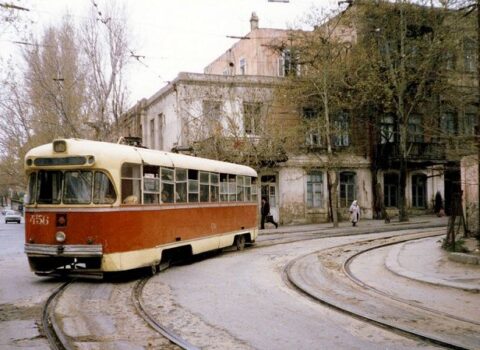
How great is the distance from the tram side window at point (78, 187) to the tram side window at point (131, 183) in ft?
2.29

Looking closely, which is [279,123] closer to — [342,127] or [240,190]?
[342,127]

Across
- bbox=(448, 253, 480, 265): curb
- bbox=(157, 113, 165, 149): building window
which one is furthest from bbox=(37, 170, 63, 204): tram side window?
bbox=(157, 113, 165, 149): building window

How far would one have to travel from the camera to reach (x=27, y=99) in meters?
36.7

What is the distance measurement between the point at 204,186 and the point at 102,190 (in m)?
4.42

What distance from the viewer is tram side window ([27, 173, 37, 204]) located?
1105 centimetres

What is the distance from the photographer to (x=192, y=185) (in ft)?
45.9

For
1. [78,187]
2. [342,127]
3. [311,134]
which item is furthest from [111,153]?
[342,127]

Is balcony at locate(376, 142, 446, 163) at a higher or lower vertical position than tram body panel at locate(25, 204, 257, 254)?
higher

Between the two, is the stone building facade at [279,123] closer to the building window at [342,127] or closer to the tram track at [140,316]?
the building window at [342,127]

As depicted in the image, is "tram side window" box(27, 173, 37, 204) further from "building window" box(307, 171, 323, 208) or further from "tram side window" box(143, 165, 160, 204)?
"building window" box(307, 171, 323, 208)

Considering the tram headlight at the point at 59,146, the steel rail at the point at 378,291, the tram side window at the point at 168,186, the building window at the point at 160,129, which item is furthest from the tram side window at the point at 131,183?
the building window at the point at 160,129

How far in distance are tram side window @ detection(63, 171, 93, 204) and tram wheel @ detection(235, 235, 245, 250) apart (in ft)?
25.2

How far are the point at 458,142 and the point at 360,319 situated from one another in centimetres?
777

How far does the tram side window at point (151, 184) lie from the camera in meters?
11.7
